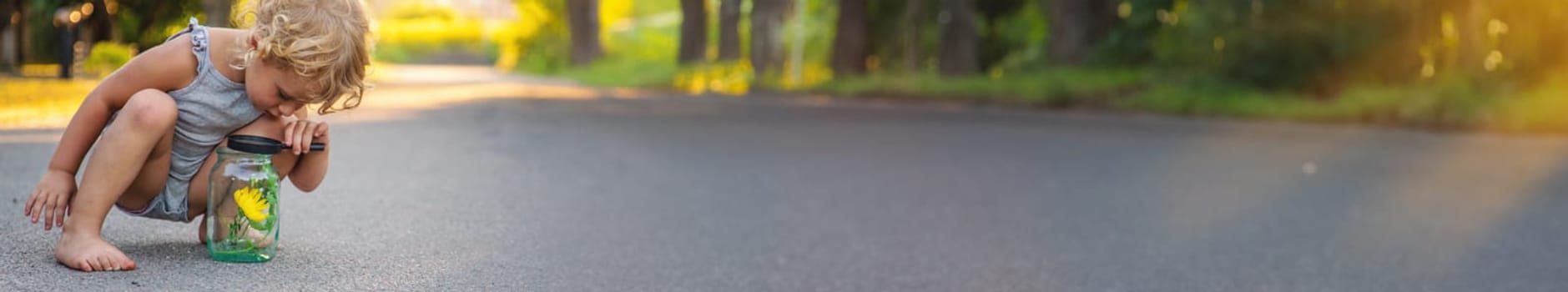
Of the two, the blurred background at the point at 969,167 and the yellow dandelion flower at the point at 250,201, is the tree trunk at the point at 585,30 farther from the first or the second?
the yellow dandelion flower at the point at 250,201

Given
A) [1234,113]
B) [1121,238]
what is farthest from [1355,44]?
[1121,238]

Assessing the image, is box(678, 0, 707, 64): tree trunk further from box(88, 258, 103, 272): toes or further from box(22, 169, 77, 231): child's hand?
box(88, 258, 103, 272): toes

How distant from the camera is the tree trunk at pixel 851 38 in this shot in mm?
31875

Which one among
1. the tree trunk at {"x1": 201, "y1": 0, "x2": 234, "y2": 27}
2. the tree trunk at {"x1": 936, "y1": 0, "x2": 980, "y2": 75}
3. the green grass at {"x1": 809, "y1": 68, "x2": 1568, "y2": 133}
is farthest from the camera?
the tree trunk at {"x1": 936, "y1": 0, "x2": 980, "y2": 75}

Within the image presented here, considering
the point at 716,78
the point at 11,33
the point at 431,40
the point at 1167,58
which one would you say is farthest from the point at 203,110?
the point at 431,40

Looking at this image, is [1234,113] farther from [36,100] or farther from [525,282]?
[525,282]

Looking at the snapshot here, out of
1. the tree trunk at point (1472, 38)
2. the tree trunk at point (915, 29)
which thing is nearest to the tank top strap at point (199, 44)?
the tree trunk at point (1472, 38)

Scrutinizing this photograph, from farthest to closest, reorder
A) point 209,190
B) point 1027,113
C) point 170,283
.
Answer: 1. point 1027,113
2. point 209,190
3. point 170,283

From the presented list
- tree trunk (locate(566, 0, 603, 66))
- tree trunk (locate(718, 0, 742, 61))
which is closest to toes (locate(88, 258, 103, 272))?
tree trunk (locate(718, 0, 742, 61))

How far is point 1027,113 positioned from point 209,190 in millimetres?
16476

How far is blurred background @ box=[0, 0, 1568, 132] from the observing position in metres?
18.5

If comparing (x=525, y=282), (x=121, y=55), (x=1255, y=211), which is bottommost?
(x=121, y=55)

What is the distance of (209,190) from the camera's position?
4383mm

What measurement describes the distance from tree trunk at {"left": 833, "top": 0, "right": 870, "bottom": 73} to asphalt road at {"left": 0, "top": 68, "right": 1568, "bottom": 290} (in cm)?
1673
